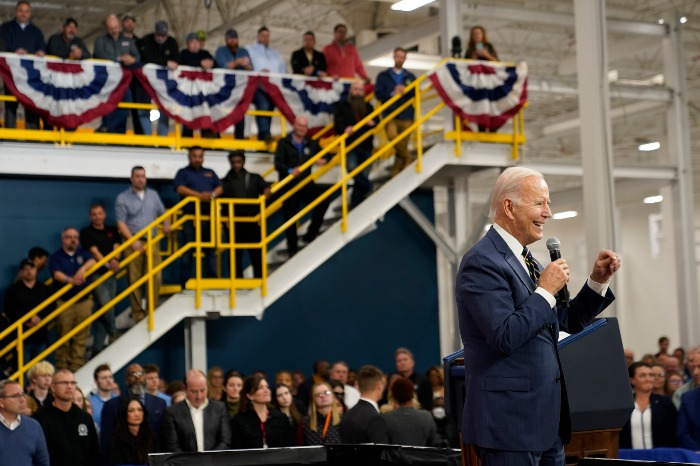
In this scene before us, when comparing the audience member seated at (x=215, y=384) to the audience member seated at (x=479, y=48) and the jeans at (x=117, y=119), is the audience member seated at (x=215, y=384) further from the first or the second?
the audience member seated at (x=479, y=48)

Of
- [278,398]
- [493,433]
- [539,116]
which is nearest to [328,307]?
[278,398]

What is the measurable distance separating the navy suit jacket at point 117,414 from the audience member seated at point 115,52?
5865mm

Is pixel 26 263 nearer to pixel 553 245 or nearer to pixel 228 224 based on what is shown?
pixel 228 224

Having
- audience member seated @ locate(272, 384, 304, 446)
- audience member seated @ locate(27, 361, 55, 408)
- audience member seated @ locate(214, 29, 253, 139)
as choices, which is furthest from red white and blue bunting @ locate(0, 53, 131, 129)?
audience member seated @ locate(272, 384, 304, 446)

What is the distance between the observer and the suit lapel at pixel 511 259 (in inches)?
167

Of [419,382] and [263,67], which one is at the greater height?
[263,67]

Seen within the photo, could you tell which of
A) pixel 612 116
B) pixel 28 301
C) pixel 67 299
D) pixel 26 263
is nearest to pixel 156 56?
pixel 26 263

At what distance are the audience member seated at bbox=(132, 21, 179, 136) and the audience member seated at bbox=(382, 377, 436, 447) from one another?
7470 millimetres

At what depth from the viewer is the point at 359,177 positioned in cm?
1589

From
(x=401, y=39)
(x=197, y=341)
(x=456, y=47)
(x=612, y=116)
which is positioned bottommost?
(x=197, y=341)

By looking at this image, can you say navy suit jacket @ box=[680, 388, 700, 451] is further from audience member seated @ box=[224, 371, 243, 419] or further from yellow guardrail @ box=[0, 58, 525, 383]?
yellow guardrail @ box=[0, 58, 525, 383]

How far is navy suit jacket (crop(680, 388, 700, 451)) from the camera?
29.8ft

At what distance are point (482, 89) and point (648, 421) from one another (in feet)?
25.0

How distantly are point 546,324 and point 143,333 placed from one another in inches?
415
